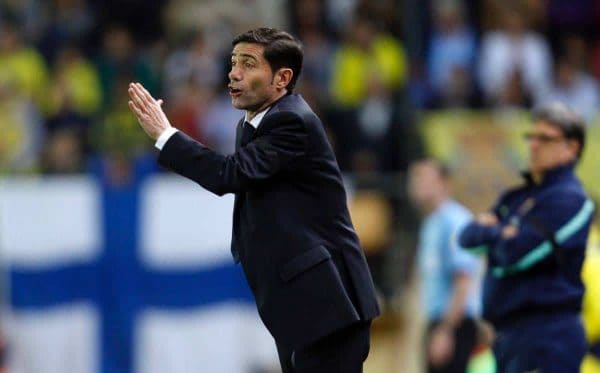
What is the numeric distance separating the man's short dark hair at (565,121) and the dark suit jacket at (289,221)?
1802 millimetres

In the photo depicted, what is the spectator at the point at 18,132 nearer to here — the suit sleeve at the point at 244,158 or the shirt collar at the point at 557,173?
the shirt collar at the point at 557,173

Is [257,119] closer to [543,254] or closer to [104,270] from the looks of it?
[543,254]

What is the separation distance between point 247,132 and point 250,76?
22cm

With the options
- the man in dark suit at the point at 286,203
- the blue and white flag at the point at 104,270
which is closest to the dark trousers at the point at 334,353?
the man in dark suit at the point at 286,203

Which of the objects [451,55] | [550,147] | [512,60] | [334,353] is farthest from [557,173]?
[512,60]

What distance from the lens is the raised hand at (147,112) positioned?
5.38 meters

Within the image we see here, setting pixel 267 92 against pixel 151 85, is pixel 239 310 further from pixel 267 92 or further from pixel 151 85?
pixel 267 92

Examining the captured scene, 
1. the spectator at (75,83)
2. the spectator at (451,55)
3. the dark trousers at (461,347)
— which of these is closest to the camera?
the dark trousers at (461,347)

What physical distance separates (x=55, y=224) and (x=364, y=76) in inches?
137

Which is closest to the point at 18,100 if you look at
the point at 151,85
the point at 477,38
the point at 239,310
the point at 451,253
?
the point at 151,85

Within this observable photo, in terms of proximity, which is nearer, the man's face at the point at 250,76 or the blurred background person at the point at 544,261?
the man's face at the point at 250,76

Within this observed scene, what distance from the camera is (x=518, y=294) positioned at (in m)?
6.77

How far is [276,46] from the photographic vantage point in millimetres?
5414

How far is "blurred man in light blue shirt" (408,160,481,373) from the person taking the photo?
905cm
